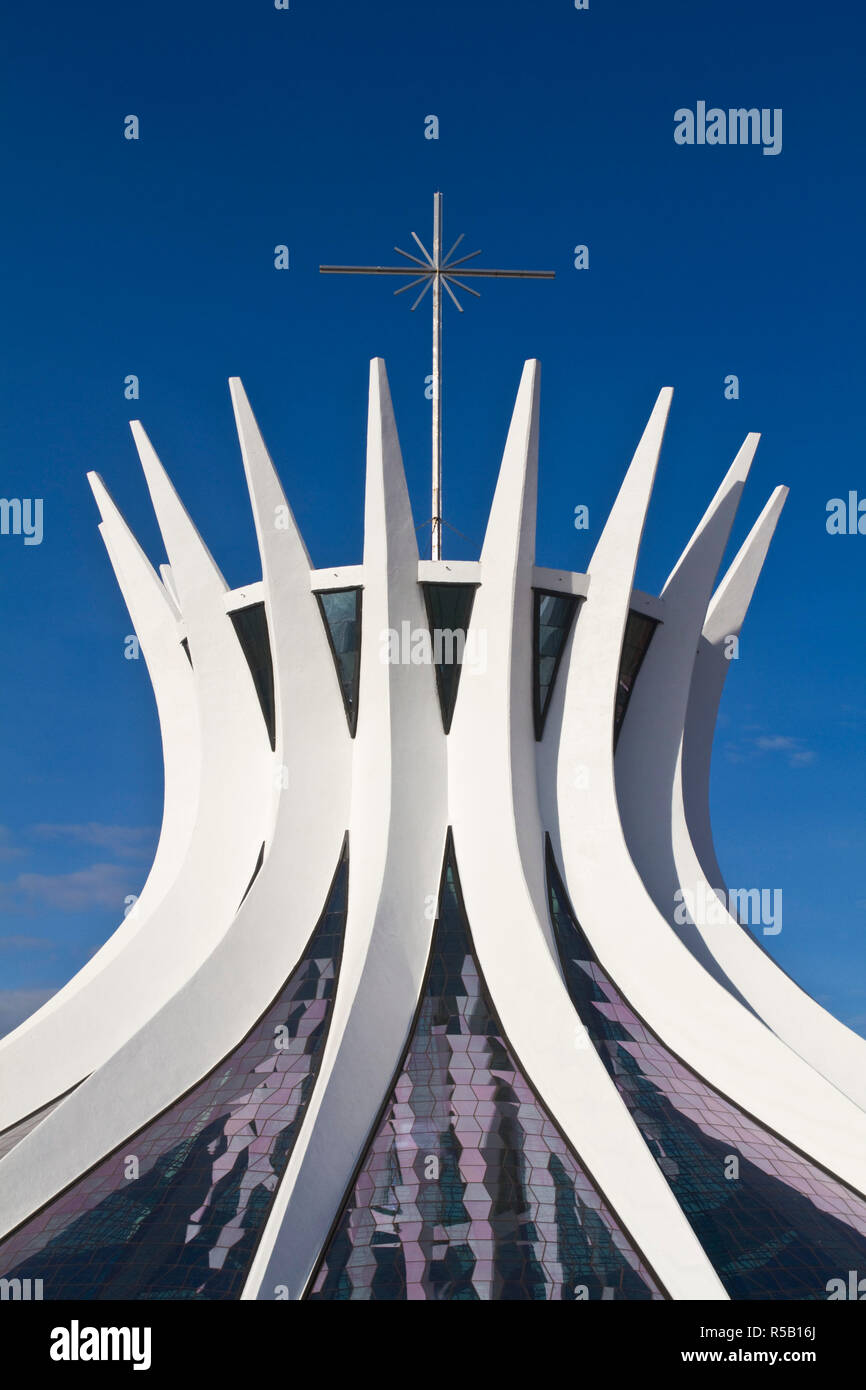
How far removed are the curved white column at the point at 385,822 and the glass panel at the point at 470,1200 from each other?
54 centimetres

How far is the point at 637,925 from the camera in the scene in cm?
2153

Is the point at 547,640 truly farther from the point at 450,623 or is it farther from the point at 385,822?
the point at 385,822

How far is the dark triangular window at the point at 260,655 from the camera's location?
23672mm

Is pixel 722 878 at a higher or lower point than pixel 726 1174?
higher

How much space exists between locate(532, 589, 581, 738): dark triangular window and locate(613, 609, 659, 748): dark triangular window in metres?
1.22

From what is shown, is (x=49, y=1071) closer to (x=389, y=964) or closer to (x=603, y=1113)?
(x=389, y=964)

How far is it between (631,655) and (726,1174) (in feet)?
31.7

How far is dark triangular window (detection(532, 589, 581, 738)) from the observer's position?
76.3ft

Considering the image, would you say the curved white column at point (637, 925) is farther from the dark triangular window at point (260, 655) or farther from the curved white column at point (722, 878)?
the dark triangular window at point (260, 655)

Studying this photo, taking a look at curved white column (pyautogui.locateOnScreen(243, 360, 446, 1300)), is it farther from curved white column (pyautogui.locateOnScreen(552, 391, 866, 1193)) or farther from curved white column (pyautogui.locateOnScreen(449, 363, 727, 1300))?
curved white column (pyautogui.locateOnScreen(552, 391, 866, 1193))

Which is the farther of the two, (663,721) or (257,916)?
(663,721)

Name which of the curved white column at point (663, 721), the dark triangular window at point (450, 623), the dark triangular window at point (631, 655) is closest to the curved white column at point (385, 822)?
the dark triangular window at point (450, 623)

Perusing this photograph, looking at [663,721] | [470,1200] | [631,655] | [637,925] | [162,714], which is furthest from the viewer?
[162,714]

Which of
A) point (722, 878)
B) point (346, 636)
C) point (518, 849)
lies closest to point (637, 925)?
point (518, 849)
